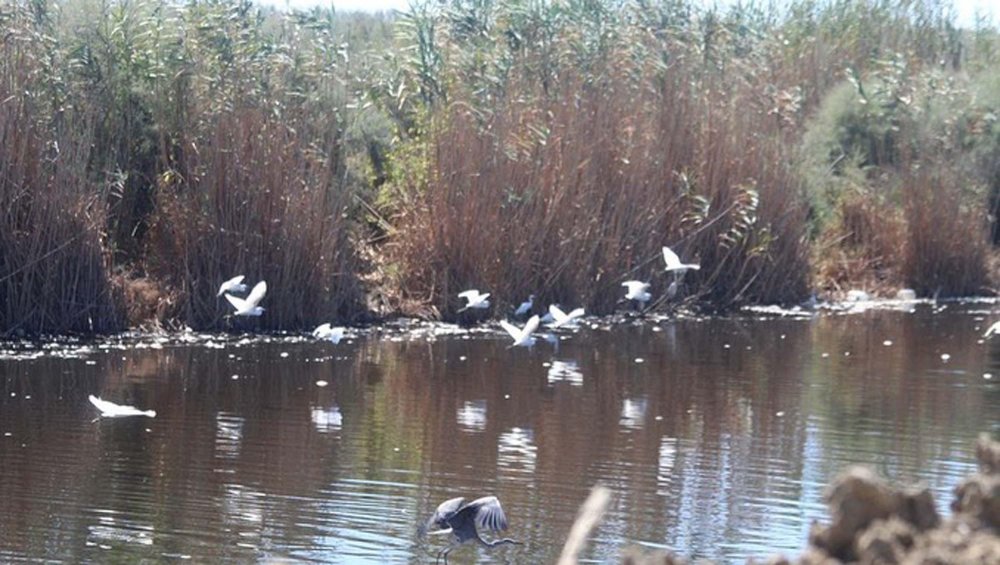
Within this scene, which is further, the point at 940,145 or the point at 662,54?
the point at 940,145

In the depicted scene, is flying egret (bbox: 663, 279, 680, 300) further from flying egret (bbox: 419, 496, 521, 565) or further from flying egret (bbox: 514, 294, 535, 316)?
flying egret (bbox: 419, 496, 521, 565)

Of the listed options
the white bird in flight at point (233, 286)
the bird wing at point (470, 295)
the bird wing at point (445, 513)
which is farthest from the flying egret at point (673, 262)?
the bird wing at point (445, 513)

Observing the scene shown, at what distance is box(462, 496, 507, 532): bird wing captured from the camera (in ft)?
23.8

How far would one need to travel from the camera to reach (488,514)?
7.27 meters

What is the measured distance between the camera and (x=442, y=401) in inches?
496

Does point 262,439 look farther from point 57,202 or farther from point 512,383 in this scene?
point 57,202

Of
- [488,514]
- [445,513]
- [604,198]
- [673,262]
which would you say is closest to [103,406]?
[445,513]

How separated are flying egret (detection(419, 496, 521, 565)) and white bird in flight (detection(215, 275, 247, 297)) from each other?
291 inches

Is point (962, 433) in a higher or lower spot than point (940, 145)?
lower

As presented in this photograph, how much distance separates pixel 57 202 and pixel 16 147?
1.82 ft

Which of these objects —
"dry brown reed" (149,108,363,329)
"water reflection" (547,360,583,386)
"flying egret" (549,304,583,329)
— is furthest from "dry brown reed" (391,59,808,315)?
"water reflection" (547,360,583,386)

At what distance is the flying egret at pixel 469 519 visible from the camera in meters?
7.27

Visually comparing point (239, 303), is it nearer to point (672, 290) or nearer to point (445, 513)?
point (672, 290)

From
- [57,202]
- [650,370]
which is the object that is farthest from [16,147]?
[650,370]
